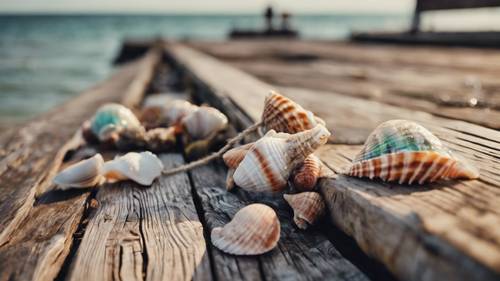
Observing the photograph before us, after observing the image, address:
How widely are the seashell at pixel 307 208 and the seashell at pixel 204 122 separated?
1.06 m

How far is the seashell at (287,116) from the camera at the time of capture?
170 centimetres

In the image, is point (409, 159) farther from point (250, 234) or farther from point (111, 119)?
point (111, 119)

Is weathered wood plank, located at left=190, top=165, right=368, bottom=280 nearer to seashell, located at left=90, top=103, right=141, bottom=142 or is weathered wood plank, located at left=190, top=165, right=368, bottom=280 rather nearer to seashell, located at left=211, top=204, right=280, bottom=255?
seashell, located at left=211, top=204, right=280, bottom=255

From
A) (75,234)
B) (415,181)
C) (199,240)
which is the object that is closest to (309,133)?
(415,181)

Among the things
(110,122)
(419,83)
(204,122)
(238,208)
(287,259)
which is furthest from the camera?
(419,83)

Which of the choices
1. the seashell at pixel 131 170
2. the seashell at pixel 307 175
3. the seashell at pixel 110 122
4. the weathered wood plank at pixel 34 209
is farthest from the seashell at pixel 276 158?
the seashell at pixel 110 122

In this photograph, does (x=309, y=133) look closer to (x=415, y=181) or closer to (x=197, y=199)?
(x=415, y=181)

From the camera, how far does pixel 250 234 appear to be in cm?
125

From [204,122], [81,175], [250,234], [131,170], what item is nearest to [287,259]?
[250,234]

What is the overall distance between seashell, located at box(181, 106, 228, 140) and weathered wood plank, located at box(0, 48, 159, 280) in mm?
827

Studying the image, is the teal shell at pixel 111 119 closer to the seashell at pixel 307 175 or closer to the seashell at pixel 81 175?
the seashell at pixel 81 175

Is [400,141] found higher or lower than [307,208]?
higher

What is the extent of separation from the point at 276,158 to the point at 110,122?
1539 millimetres

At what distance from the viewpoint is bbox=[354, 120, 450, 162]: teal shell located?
128 centimetres
